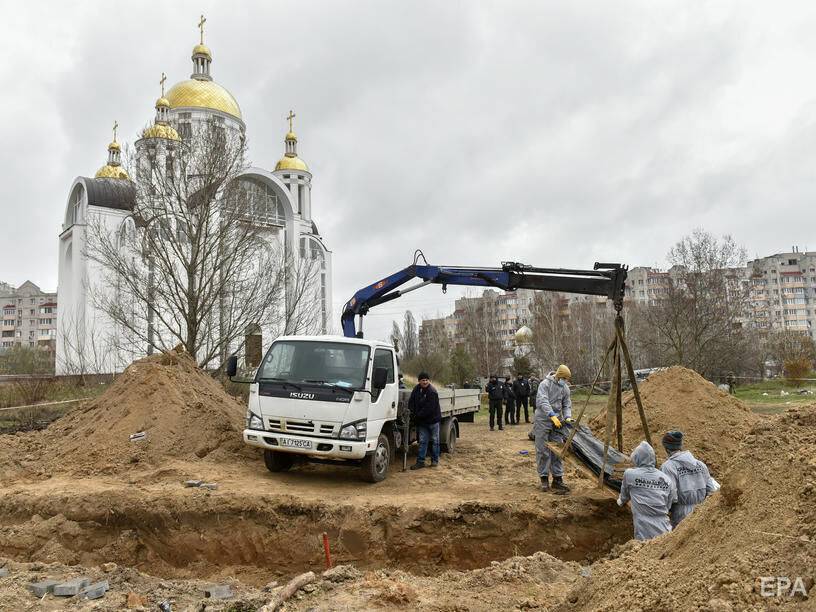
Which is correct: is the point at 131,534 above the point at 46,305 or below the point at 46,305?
below

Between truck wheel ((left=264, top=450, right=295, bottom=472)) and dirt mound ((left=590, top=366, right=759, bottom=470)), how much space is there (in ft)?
22.0

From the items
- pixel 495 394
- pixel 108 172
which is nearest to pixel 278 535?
pixel 495 394

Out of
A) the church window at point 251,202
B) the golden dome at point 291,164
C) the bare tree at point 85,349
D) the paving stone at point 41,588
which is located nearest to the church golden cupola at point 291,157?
the golden dome at point 291,164

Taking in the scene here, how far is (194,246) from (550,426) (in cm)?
1359

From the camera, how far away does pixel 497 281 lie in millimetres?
11273

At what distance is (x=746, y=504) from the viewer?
395 cm

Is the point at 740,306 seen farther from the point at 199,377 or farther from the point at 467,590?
the point at 467,590

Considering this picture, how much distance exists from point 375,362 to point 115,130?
4384 centimetres

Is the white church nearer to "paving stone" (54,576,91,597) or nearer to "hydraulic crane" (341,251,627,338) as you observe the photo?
"hydraulic crane" (341,251,627,338)

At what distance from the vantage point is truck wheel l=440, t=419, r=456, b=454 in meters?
12.0

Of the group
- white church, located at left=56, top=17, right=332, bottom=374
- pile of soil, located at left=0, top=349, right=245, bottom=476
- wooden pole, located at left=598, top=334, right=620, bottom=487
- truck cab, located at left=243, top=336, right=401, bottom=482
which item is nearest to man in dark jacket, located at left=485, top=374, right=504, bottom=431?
pile of soil, located at left=0, top=349, right=245, bottom=476

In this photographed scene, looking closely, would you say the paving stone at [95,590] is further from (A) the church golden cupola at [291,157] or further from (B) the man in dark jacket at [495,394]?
(A) the church golden cupola at [291,157]

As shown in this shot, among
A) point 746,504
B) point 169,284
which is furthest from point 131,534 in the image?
point 169,284

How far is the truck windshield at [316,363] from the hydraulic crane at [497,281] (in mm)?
2998
